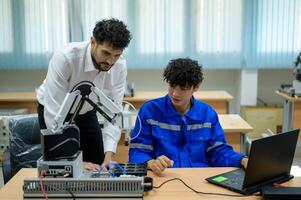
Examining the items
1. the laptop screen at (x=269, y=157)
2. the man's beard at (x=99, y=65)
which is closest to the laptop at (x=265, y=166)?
the laptop screen at (x=269, y=157)

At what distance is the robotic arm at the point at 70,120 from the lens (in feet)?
4.24

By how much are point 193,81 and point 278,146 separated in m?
0.59

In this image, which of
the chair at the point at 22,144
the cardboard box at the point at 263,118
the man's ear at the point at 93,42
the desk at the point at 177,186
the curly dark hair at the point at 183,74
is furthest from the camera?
the cardboard box at the point at 263,118

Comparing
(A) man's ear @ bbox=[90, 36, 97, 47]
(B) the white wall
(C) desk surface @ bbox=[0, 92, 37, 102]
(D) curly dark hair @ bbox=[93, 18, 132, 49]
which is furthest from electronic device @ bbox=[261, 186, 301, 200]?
(B) the white wall

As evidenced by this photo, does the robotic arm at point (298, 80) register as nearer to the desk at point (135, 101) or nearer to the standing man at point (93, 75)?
the desk at point (135, 101)

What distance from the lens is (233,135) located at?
2.92 meters

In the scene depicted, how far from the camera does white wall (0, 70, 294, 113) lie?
15.2 ft

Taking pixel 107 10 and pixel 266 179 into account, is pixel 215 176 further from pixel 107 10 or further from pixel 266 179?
pixel 107 10

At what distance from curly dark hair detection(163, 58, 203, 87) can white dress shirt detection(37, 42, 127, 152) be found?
299 millimetres

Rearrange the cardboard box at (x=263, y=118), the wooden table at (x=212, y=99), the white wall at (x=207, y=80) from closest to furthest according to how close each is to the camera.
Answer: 1. the wooden table at (x=212, y=99)
2. the cardboard box at (x=263, y=118)
3. the white wall at (x=207, y=80)

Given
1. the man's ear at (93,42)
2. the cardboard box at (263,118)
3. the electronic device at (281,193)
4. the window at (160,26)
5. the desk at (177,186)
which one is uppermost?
the window at (160,26)

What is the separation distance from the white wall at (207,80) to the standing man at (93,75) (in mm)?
2473

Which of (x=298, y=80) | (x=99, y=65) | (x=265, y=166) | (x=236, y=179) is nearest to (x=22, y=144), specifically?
(x=99, y=65)


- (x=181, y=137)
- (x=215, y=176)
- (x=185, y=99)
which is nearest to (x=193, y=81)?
(x=185, y=99)
